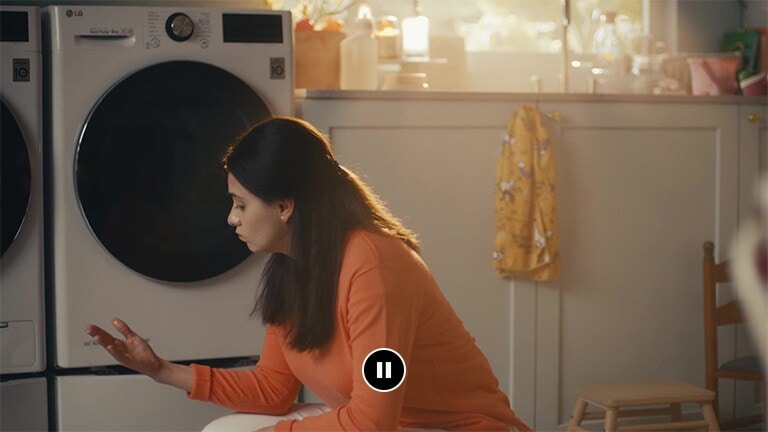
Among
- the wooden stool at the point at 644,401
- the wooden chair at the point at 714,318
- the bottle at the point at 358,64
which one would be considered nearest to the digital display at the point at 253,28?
the bottle at the point at 358,64

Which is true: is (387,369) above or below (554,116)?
below

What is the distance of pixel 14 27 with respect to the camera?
6.68 feet

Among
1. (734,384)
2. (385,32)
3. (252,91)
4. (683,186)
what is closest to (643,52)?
(683,186)

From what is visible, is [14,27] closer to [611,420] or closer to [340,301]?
[340,301]

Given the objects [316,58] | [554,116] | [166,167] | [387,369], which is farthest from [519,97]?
[387,369]

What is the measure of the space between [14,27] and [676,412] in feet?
5.82

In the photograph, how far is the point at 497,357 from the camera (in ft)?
8.00

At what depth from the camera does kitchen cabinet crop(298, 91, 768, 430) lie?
7.72 ft

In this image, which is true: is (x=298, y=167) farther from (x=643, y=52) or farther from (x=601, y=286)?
(x=643, y=52)

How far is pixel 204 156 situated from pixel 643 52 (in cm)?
149

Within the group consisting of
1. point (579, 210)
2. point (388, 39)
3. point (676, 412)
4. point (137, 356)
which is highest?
point (388, 39)

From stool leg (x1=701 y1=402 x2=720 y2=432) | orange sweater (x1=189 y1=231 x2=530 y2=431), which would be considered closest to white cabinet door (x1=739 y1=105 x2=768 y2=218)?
stool leg (x1=701 y1=402 x2=720 y2=432)

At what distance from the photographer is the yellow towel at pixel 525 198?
7.80 ft
